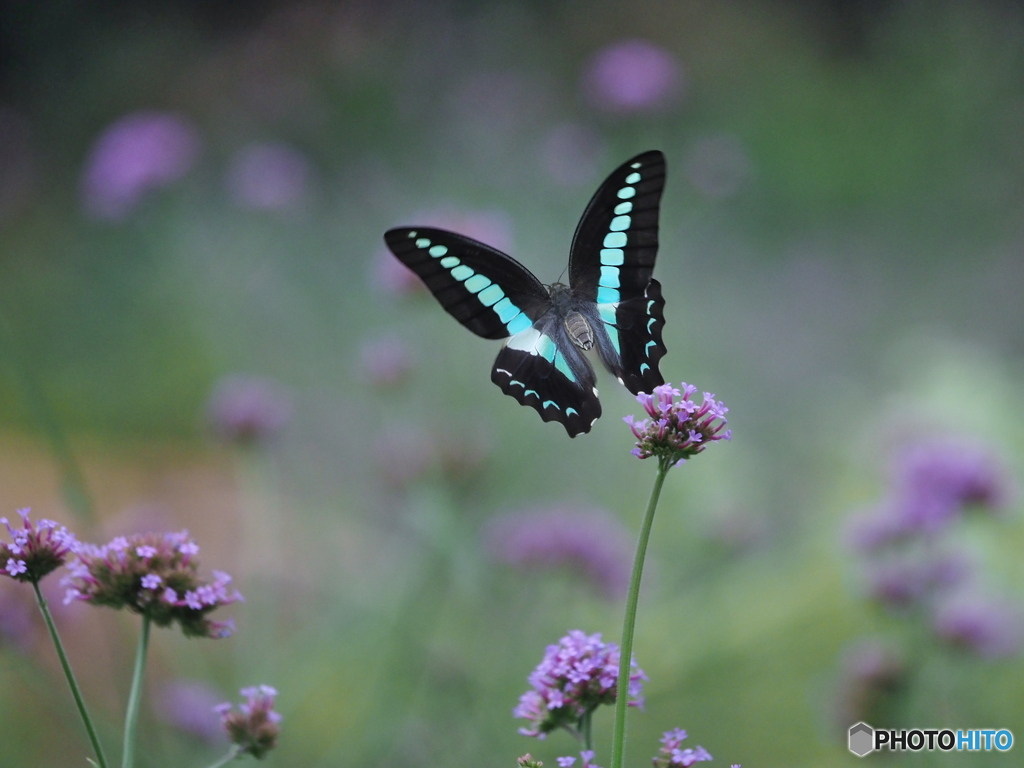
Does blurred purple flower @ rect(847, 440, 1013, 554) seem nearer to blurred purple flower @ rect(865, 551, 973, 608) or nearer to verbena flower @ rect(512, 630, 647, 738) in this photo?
blurred purple flower @ rect(865, 551, 973, 608)

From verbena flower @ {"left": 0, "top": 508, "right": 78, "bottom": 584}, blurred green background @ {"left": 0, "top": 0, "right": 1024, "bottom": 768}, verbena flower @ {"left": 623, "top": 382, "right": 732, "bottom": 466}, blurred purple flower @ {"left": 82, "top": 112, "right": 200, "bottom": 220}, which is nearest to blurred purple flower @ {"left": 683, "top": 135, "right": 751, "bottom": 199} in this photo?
blurred green background @ {"left": 0, "top": 0, "right": 1024, "bottom": 768}

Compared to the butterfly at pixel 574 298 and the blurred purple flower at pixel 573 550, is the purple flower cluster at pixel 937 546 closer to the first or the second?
the blurred purple flower at pixel 573 550

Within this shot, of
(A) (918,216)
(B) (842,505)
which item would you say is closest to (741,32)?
(A) (918,216)

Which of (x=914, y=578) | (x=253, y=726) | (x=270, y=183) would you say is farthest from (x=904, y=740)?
(x=270, y=183)

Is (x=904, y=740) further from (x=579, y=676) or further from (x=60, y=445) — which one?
(x=60, y=445)

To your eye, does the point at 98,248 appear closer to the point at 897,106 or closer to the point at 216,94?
the point at 216,94

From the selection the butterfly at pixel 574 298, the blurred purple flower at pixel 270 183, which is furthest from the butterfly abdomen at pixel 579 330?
→ the blurred purple flower at pixel 270 183
